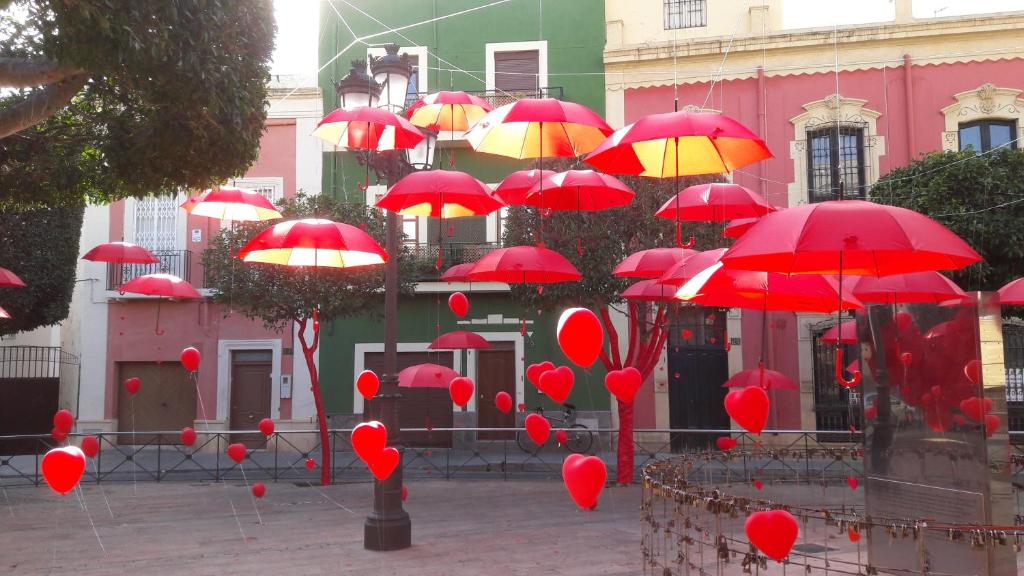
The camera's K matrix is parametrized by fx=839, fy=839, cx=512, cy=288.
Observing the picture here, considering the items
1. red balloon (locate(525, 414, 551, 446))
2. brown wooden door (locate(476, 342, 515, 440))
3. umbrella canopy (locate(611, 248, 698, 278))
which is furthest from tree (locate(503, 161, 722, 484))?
red balloon (locate(525, 414, 551, 446))

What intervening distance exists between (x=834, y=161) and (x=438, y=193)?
1291 cm

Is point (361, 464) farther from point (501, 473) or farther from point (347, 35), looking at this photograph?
point (347, 35)

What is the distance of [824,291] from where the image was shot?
7.23m

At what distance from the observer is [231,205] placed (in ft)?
30.8

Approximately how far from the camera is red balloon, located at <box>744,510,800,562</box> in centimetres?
465

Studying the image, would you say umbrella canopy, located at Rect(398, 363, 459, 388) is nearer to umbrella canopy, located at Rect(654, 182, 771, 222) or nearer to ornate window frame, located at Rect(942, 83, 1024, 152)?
umbrella canopy, located at Rect(654, 182, 771, 222)

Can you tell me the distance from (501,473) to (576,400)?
4203 millimetres

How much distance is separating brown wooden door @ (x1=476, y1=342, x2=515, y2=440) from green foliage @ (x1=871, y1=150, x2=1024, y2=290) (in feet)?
29.1

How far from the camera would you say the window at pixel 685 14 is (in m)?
18.7

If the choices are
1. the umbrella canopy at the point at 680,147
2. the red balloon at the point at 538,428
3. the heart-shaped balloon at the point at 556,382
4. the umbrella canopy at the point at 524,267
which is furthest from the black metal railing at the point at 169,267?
the heart-shaped balloon at the point at 556,382

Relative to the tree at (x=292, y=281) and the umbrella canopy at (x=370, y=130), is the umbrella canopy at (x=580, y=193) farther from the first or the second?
the tree at (x=292, y=281)

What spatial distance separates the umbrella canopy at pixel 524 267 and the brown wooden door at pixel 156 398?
495 inches

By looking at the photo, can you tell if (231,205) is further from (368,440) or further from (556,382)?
(556,382)

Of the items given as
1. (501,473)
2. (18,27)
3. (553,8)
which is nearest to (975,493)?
(18,27)
